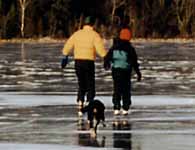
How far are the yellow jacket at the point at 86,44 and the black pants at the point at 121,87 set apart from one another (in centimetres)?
61

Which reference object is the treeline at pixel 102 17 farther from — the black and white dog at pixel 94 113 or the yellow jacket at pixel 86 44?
the black and white dog at pixel 94 113

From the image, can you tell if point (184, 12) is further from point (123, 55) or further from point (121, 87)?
point (123, 55)

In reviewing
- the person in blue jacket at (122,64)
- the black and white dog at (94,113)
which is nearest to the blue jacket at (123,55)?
the person in blue jacket at (122,64)

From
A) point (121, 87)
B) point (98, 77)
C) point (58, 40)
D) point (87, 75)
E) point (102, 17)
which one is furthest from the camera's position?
point (102, 17)

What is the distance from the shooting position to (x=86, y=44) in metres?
15.6

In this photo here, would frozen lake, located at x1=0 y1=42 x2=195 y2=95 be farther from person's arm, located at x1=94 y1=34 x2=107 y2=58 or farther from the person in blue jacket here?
person's arm, located at x1=94 y1=34 x2=107 y2=58

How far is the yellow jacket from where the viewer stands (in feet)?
51.0

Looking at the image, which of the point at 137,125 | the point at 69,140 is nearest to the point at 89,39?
the point at 137,125

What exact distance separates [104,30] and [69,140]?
168ft

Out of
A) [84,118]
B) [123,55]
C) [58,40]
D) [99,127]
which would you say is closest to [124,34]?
[123,55]

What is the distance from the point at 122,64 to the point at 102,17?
48811mm

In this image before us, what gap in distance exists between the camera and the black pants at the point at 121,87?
1591 cm

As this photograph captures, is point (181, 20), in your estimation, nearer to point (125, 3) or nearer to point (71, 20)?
point (125, 3)

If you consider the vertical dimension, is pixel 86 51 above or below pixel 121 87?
above
